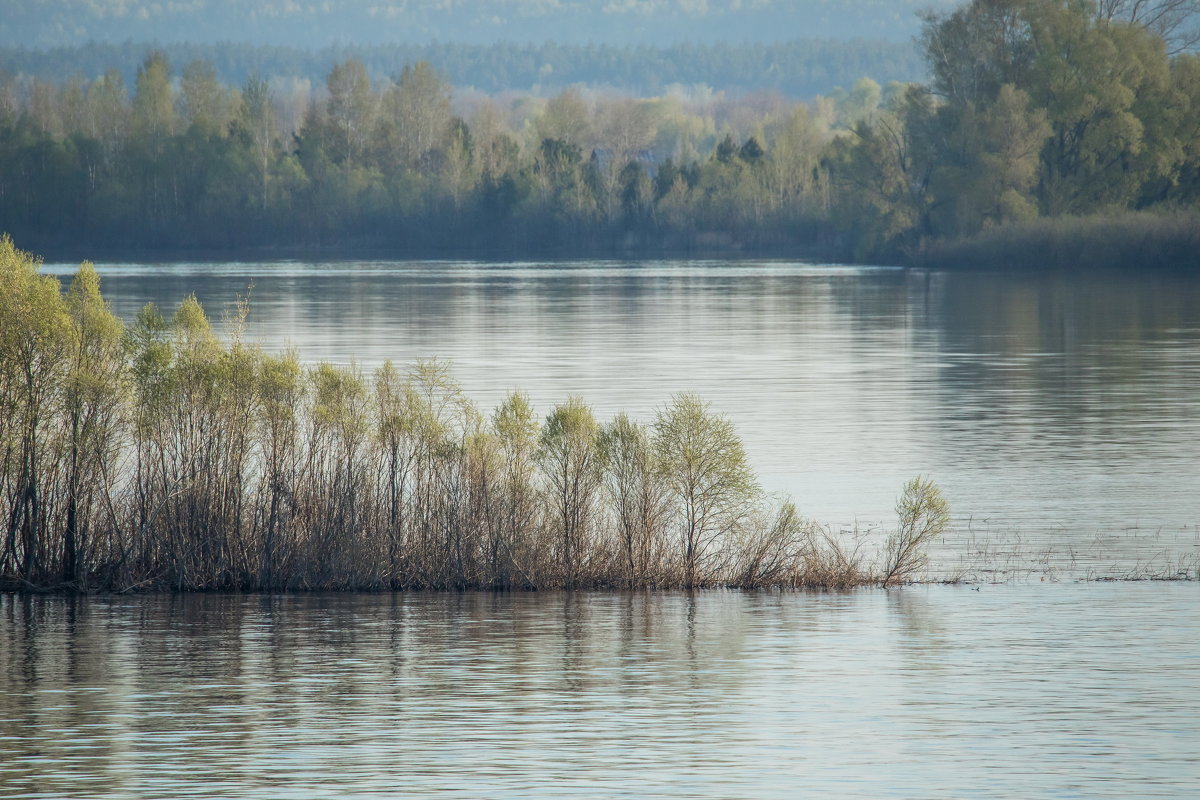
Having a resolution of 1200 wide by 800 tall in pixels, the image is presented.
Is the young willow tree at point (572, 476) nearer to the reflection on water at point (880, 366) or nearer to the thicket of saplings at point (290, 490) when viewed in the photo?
the thicket of saplings at point (290, 490)

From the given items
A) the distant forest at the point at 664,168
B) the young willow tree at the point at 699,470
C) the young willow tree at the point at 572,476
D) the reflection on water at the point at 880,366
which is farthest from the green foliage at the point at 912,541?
the distant forest at the point at 664,168

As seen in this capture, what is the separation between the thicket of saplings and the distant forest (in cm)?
7522

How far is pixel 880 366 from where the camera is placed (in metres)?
50.2

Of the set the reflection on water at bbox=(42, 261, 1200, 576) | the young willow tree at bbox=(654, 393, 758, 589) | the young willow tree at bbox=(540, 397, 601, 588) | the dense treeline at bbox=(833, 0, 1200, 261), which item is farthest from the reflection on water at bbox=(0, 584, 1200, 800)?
the dense treeline at bbox=(833, 0, 1200, 261)

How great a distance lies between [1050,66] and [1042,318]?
34003mm

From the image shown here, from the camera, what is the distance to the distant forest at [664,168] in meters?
96.1

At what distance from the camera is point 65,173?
15175cm

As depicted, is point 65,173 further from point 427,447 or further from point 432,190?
point 427,447

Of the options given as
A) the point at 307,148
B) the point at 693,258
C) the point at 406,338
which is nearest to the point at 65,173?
the point at 307,148

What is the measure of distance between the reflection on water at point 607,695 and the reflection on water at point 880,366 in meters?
4.42

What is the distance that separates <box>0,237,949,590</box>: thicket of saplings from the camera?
66.9ft

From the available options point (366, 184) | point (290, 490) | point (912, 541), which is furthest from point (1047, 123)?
point (290, 490)

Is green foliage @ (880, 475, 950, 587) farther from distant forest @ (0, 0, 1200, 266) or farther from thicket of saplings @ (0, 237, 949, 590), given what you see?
distant forest @ (0, 0, 1200, 266)

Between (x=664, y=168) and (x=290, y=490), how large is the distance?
126m
